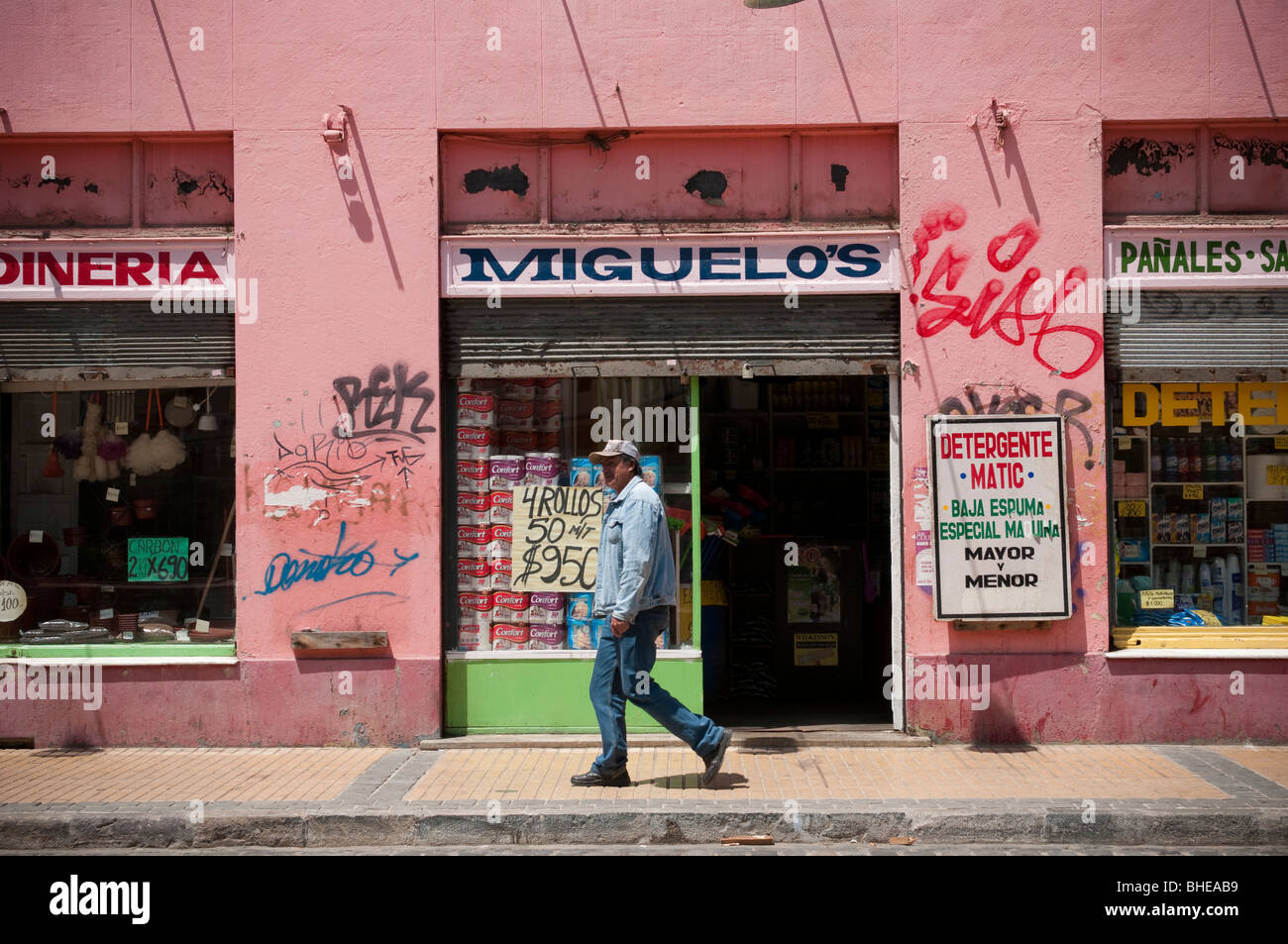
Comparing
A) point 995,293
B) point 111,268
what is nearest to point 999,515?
point 995,293

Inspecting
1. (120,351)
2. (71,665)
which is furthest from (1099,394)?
(71,665)

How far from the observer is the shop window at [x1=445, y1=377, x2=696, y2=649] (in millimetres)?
8070

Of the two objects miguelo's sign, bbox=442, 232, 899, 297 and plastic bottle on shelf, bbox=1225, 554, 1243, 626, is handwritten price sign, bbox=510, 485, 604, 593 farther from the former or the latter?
plastic bottle on shelf, bbox=1225, 554, 1243, 626

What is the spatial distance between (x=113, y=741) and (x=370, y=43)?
17.3 feet

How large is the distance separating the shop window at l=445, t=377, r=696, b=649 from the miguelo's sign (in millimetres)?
704

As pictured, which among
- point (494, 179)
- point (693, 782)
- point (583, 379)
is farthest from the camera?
point (583, 379)

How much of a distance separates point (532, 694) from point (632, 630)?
5.39 feet

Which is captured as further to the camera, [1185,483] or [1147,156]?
[1185,483]

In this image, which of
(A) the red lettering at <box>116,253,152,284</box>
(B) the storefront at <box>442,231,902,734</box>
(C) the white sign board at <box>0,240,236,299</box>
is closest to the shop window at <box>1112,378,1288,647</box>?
(B) the storefront at <box>442,231,902,734</box>

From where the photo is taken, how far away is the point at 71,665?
312 inches

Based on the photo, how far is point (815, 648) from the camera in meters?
9.66

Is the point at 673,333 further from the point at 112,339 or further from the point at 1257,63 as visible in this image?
the point at 1257,63

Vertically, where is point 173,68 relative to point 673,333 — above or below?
above

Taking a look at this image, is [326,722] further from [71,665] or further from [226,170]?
[226,170]
